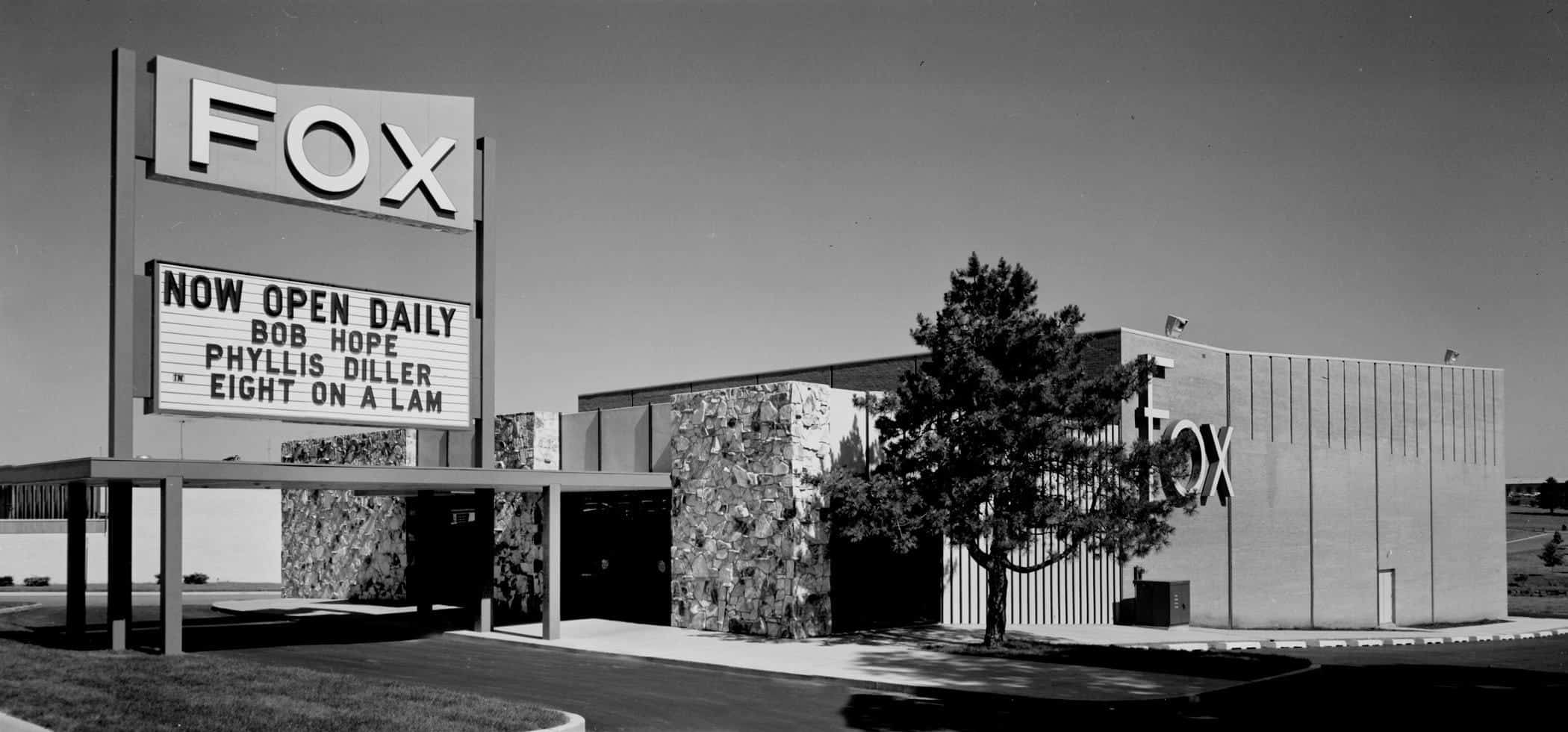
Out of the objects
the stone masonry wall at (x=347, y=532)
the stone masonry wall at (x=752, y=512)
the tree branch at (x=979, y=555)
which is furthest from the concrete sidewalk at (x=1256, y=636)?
the stone masonry wall at (x=347, y=532)

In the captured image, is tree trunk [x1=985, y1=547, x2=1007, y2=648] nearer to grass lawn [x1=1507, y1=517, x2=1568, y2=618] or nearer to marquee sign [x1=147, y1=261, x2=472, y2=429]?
marquee sign [x1=147, y1=261, x2=472, y2=429]

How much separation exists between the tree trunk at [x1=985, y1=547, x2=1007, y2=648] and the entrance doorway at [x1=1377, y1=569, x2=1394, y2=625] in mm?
19973

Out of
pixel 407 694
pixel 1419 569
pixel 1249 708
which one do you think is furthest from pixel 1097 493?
pixel 1419 569

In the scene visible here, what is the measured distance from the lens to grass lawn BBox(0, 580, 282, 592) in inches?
1799

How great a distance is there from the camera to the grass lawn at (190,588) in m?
45.7

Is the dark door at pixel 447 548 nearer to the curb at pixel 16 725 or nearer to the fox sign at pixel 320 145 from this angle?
the fox sign at pixel 320 145

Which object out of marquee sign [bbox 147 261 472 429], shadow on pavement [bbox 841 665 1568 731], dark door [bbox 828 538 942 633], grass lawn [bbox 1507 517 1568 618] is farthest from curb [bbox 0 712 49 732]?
grass lawn [bbox 1507 517 1568 618]

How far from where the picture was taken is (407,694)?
49.6ft

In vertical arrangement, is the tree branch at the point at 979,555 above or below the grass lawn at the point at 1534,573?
above

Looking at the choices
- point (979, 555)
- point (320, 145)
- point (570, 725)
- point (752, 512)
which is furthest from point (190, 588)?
point (570, 725)

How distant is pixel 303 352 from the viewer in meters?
21.9

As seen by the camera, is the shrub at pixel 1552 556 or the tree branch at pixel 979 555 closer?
the tree branch at pixel 979 555

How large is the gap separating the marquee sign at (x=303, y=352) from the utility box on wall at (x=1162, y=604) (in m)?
17.2

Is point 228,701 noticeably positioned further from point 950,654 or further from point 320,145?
point 950,654
